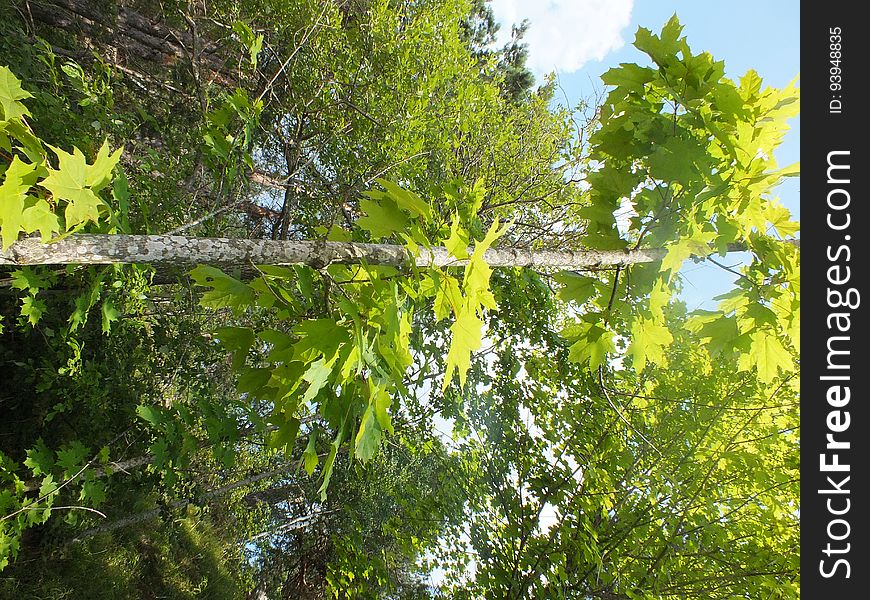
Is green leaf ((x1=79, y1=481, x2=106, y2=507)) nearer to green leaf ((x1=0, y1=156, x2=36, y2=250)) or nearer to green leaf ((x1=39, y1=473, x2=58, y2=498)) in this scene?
green leaf ((x1=39, y1=473, x2=58, y2=498))

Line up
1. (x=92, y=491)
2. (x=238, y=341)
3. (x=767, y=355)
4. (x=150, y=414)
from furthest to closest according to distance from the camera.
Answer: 1. (x=92, y=491)
2. (x=150, y=414)
3. (x=767, y=355)
4. (x=238, y=341)

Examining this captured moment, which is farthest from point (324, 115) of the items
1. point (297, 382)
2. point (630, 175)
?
point (297, 382)

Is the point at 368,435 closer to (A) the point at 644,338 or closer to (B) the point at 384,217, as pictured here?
(B) the point at 384,217

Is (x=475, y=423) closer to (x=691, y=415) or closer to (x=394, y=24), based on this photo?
(x=691, y=415)

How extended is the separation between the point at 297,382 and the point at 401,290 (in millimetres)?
410

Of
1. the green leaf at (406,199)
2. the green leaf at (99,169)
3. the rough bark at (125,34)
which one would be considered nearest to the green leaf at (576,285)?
the green leaf at (406,199)

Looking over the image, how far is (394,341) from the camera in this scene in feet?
4.52

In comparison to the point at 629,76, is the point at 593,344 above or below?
below

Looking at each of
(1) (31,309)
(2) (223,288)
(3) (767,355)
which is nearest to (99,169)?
(2) (223,288)

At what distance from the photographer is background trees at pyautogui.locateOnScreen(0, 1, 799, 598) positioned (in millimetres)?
1517

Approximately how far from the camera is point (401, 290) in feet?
4.54

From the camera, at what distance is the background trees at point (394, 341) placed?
152cm

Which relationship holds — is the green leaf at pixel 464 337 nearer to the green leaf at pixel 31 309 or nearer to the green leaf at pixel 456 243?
the green leaf at pixel 456 243

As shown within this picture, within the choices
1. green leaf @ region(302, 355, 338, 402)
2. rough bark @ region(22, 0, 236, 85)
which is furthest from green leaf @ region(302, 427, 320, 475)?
rough bark @ region(22, 0, 236, 85)
